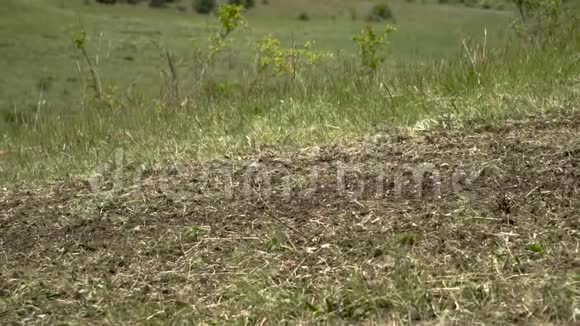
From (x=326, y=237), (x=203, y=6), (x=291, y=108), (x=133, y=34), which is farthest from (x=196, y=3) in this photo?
(x=326, y=237)

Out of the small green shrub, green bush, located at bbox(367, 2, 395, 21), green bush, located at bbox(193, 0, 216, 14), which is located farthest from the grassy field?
green bush, located at bbox(367, 2, 395, 21)

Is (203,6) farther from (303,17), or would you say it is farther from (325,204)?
(325,204)

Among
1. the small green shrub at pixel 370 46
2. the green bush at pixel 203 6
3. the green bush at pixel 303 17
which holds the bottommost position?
the green bush at pixel 303 17

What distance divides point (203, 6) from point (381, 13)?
26.0ft

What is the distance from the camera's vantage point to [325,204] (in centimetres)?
336

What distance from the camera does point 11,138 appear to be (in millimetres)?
6969

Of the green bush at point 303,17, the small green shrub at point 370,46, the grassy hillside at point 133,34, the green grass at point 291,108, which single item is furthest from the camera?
the green bush at point 303,17

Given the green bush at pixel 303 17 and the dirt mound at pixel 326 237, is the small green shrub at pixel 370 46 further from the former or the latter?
the green bush at pixel 303 17

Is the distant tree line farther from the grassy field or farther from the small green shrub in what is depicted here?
the grassy field

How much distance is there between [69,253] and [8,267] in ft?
0.72

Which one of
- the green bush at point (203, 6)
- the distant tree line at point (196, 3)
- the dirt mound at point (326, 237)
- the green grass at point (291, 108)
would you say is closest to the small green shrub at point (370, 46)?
the green grass at point (291, 108)

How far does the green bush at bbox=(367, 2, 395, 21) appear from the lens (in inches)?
1497

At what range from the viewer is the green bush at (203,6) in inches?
1480

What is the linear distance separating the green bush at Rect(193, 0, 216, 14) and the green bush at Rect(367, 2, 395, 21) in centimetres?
701
